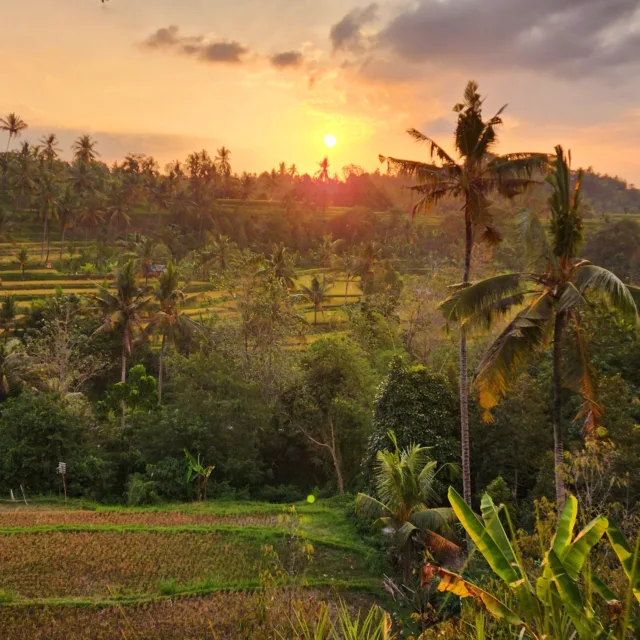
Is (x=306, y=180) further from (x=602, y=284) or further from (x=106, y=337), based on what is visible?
(x=602, y=284)

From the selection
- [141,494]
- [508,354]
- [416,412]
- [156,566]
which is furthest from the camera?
[141,494]

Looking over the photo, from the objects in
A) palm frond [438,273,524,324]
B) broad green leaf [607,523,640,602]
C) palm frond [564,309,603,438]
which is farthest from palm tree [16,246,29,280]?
broad green leaf [607,523,640,602]

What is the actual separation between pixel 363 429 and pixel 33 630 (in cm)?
1185

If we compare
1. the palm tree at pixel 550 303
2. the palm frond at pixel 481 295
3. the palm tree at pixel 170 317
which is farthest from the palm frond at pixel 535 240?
the palm tree at pixel 170 317

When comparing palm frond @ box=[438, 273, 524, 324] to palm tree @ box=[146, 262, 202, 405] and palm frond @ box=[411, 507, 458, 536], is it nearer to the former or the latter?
palm frond @ box=[411, 507, 458, 536]

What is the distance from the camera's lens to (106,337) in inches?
1226

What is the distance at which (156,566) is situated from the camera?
1261 centimetres

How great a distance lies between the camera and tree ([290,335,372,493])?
19547 mm

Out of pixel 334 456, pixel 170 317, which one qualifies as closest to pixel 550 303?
pixel 334 456

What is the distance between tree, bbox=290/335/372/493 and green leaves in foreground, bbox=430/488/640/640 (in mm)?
14483

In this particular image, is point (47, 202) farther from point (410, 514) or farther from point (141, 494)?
point (410, 514)

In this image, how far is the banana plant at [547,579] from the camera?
4254mm

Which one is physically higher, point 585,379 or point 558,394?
point 585,379

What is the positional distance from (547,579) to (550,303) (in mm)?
5632
